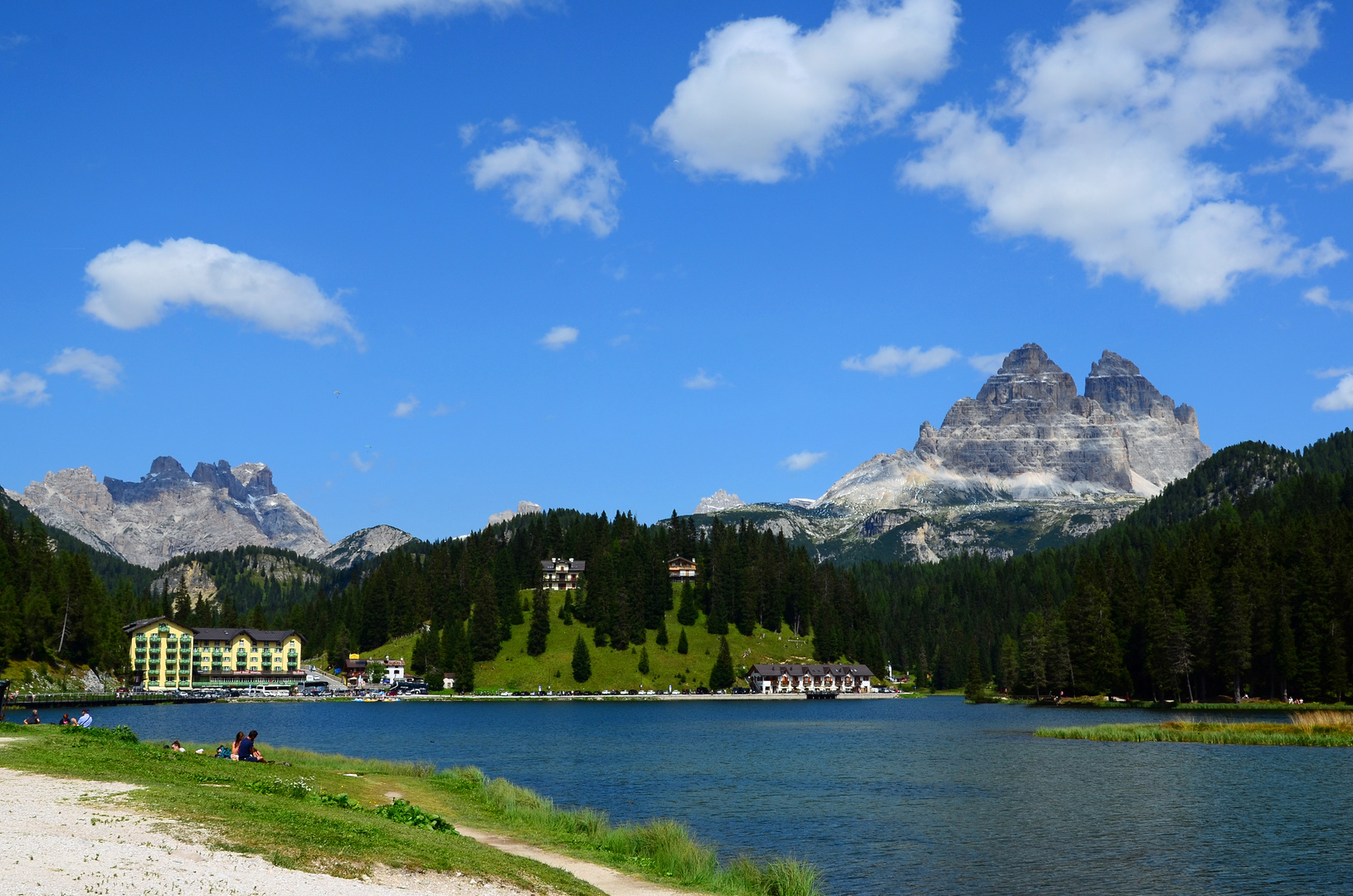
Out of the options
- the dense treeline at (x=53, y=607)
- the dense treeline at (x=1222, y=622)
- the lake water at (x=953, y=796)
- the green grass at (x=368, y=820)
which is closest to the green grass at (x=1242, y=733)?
the lake water at (x=953, y=796)

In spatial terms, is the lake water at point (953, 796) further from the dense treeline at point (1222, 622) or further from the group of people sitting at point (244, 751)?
the dense treeline at point (1222, 622)

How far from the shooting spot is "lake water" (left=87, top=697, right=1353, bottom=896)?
41.0m

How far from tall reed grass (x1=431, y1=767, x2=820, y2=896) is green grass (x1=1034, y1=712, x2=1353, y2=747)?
6116 cm

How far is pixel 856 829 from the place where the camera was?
50.4 meters

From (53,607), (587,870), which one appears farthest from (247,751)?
(53,607)

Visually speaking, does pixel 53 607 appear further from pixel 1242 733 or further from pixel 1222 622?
pixel 1222 622

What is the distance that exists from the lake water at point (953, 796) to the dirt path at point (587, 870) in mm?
7851

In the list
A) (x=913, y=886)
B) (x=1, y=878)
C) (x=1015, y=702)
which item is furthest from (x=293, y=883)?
(x=1015, y=702)

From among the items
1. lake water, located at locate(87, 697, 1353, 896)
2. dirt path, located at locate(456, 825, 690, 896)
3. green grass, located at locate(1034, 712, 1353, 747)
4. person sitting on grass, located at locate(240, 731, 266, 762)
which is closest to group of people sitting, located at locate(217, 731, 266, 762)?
person sitting on grass, located at locate(240, 731, 266, 762)

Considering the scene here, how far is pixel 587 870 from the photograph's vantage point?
35094mm

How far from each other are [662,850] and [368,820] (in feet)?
34.2

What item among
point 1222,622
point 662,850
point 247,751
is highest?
point 1222,622

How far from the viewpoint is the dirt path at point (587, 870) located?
32.3m

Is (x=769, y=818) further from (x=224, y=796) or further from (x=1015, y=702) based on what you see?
(x=1015, y=702)
